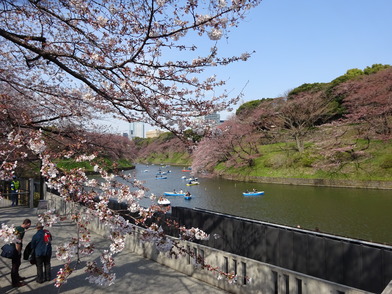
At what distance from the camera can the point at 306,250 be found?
5734 millimetres

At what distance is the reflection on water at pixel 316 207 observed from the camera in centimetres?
1555

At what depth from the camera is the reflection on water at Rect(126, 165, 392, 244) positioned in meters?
15.5

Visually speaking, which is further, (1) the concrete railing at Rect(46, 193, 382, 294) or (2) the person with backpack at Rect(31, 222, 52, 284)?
(2) the person with backpack at Rect(31, 222, 52, 284)

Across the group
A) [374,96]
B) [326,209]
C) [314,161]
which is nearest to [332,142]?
[314,161]

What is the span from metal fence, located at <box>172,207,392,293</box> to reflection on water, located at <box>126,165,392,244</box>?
9856 millimetres

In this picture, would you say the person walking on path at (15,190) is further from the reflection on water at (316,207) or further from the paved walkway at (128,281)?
the reflection on water at (316,207)

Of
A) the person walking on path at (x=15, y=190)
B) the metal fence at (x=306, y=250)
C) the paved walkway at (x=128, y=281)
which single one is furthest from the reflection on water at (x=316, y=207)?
the paved walkway at (x=128, y=281)

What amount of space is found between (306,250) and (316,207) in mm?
15863

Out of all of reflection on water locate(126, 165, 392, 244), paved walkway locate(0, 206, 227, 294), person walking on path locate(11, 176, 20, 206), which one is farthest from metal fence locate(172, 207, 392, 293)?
person walking on path locate(11, 176, 20, 206)

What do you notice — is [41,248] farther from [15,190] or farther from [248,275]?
[15,190]

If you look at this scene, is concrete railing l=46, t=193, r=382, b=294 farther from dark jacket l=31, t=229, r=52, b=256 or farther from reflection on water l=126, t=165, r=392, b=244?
reflection on water l=126, t=165, r=392, b=244

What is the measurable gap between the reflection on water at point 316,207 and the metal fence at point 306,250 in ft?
32.3

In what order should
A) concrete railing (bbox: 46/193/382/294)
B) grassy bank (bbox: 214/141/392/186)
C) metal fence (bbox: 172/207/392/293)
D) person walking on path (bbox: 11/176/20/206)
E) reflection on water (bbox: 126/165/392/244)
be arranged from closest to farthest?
metal fence (bbox: 172/207/392/293) → concrete railing (bbox: 46/193/382/294) → reflection on water (bbox: 126/165/392/244) → person walking on path (bbox: 11/176/20/206) → grassy bank (bbox: 214/141/392/186)

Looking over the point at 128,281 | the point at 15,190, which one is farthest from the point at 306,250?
the point at 15,190
